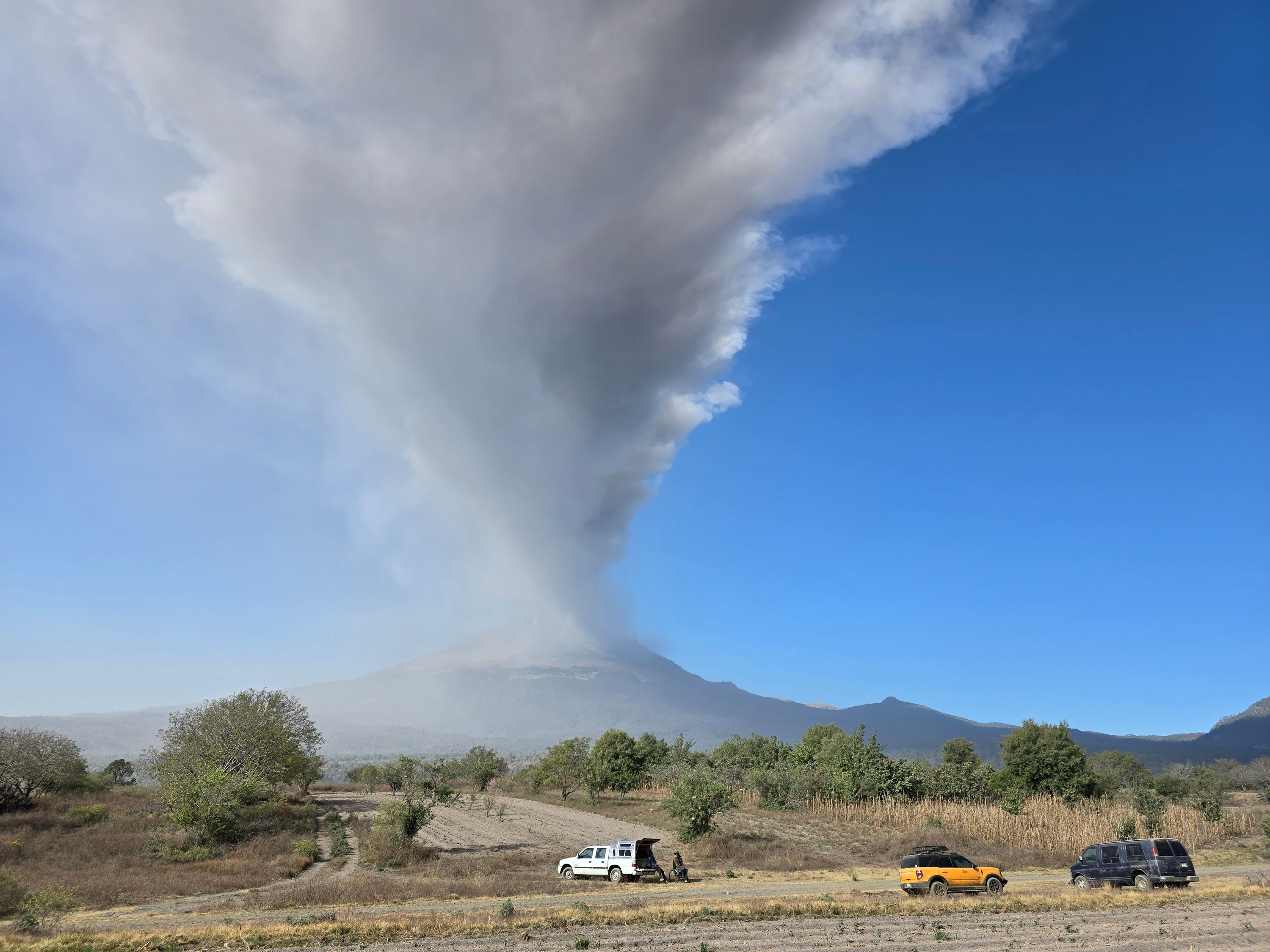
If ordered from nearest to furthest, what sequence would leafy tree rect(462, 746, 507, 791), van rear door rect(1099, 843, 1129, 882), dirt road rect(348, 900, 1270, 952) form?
1. dirt road rect(348, 900, 1270, 952)
2. van rear door rect(1099, 843, 1129, 882)
3. leafy tree rect(462, 746, 507, 791)

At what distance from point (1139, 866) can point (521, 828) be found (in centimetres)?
4653

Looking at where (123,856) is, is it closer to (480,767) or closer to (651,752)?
(480,767)

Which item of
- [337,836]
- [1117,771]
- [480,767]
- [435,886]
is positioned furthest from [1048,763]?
[480,767]

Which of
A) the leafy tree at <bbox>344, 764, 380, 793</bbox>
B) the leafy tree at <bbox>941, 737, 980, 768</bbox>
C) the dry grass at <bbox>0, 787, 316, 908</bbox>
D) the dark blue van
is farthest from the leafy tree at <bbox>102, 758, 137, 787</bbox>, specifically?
the leafy tree at <bbox>941, 737, 980, 768</bbox>

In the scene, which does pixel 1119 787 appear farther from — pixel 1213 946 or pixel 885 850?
pixel 1213 946

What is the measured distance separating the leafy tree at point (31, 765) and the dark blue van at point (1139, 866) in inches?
3020

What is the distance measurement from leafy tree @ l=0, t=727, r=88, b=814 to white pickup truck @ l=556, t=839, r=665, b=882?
51965 mm

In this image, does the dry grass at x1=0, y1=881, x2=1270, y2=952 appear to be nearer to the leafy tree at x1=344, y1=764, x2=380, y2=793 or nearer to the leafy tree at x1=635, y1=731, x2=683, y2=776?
the leafy tree at x1=635, y1=731, x2=683, y2=776

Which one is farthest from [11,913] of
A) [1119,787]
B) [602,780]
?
[1119,787]

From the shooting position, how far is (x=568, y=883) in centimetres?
3438

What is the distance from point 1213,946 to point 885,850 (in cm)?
2939

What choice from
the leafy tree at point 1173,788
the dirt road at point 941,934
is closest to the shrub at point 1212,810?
the leafy tree at point 1173,788

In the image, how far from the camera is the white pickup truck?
34688 millimetres

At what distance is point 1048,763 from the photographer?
69.3 metres
